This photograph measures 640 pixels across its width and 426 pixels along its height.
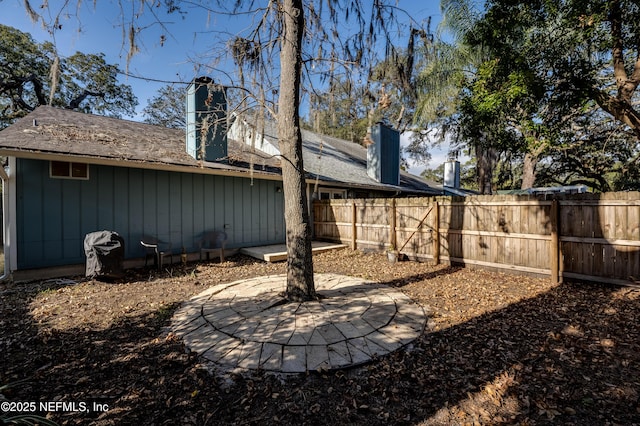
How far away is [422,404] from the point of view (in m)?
2.04

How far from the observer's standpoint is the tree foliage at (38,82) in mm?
13258

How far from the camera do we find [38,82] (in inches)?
527

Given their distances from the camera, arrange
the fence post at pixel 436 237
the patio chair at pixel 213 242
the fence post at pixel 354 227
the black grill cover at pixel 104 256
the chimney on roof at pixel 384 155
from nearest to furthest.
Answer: the black grill cover at pixel 104 256 → the fence post at pixel 436 237 → the patio chair at pixel 213 242 → the fence post at pixel 354 227 → the chimney on roof at pixel 384 155

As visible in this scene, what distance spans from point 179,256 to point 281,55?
536cm

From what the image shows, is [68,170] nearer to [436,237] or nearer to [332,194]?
[332,194]

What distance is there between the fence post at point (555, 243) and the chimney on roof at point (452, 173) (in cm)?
1257

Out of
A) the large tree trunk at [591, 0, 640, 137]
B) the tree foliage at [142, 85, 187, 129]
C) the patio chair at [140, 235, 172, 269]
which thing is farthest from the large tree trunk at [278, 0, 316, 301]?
the tree foliage at [142, 85, 187, 129]

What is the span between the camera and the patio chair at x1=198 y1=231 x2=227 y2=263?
7090 millimetres

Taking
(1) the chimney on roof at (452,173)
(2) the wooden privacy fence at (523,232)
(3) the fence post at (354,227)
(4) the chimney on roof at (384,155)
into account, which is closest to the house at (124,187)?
(3) the fence post at (354,227)

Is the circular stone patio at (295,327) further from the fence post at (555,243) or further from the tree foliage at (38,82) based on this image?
the tree foliage at (38,82)

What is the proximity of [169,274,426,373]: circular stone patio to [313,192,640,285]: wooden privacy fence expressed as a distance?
9.29ft

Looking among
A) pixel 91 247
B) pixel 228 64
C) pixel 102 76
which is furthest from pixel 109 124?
pixel 102 76

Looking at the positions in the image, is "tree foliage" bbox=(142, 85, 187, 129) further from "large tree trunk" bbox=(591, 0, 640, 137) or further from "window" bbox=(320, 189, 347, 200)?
"large tree trunk" bbox=(591, 0, 640, 137)

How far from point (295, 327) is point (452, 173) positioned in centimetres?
1682
